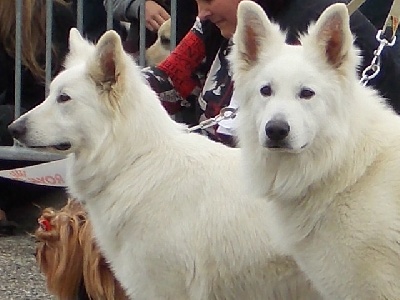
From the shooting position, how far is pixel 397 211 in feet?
9.86

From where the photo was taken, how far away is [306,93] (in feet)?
10.0

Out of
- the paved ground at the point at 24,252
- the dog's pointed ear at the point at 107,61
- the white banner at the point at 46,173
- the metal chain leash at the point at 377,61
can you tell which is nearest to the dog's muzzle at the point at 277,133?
the dog's pointed ear at the point at 107,61

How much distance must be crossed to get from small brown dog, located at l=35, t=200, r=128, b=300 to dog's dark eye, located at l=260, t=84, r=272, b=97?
1230mm

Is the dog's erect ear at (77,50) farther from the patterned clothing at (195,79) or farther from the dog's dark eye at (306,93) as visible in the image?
the dog's dark eye at (306,93)

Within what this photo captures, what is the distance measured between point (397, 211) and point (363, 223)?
12cm

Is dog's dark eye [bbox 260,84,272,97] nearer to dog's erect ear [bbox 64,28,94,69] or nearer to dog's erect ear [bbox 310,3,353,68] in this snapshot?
dog's erect ear [bbox 310,3,353,68]

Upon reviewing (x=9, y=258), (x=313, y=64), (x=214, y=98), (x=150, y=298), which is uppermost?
(x=313, y=64)

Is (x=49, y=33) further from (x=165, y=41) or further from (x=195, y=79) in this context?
(x=195, y=79)

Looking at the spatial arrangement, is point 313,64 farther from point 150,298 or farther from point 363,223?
point 150,298

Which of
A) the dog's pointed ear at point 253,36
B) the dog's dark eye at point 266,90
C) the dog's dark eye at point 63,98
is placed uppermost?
the dog's pointed ear at point 253,36

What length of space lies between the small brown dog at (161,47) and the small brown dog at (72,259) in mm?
2033

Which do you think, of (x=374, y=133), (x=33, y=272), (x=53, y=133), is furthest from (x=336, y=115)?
(x=33, y=272)

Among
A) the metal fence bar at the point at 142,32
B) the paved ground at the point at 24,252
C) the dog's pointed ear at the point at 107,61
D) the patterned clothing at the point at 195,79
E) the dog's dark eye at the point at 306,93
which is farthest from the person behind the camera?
the metal fence bar at the point at 142,32

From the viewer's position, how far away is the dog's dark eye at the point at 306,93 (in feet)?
10.0
